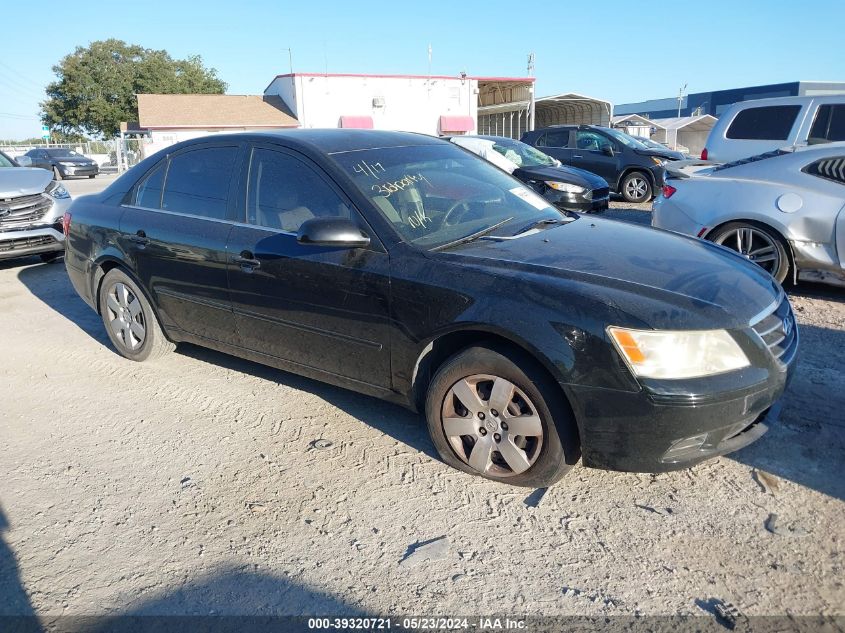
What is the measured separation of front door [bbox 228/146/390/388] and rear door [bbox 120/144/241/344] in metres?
0.17

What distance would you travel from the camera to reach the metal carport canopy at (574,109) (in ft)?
112

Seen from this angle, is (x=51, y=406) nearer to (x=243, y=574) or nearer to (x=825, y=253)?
(x=243, y=574)

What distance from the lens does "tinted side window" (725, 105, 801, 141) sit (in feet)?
28.2

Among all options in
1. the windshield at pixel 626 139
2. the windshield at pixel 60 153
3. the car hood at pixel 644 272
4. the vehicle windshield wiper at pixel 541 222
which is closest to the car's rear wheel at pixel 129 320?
the car hood at pixel 644 272

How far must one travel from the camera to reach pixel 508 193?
4105mm

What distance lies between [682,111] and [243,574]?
268 feet

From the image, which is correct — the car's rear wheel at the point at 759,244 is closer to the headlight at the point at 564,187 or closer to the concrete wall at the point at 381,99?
the headlight at the point at 564,187

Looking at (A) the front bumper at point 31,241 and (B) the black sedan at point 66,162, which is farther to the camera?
(B) the black sedan at point 66,162

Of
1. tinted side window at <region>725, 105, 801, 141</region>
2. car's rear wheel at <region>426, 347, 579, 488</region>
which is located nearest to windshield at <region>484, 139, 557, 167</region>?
tinted side window at <region>725, 105, 801, 141</region>

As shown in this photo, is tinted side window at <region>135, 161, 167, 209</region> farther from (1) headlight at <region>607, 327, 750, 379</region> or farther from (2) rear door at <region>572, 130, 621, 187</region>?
(2) rear door at <region>572, 130, 621, 187</region>

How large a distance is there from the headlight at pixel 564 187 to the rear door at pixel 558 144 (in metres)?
4.15

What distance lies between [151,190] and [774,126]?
7.98 m

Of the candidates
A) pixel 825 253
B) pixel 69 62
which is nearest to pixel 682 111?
pixel 69 62

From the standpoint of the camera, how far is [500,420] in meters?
2.99
